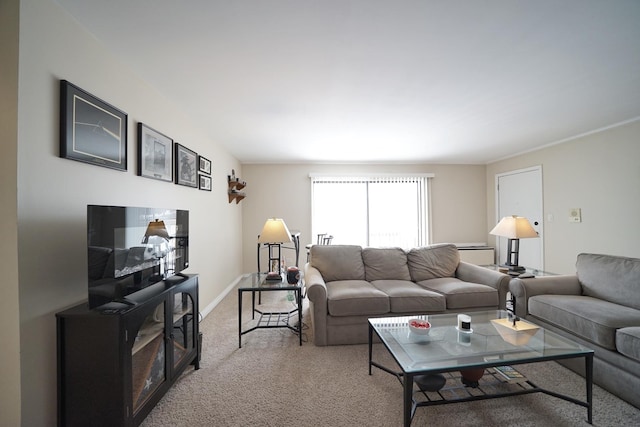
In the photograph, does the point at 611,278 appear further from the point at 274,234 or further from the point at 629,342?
the point at 274,234

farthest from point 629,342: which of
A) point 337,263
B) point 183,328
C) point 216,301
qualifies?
point 216,301

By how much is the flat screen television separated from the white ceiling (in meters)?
1.07

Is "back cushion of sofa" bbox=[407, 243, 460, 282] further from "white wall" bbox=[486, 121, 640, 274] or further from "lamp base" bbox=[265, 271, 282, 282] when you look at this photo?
"white wall" bbox=[486, 121, 640, 274]

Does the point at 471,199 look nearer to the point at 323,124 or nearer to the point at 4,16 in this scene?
the point at 323,124

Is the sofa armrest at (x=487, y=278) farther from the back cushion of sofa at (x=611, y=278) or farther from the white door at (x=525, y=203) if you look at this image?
the white door at (x=525, y=203)

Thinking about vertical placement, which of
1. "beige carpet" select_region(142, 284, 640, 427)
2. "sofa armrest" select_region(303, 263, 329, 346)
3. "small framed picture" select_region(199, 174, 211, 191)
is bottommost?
"beige carpet" select_region(142, 284, 640, 427)

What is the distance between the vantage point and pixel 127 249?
1.45m

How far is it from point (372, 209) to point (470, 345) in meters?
3.78

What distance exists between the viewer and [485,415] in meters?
1.58

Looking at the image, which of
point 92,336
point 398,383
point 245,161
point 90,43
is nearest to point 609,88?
point 398,383

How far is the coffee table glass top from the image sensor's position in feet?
4.71

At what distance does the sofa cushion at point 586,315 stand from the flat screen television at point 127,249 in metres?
3.12

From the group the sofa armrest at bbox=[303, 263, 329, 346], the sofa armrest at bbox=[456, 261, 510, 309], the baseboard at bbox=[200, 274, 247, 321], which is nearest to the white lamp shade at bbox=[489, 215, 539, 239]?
the sofa armrest at bbox=[456, 261, 510, 309]

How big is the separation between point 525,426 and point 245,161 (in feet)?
16.3
